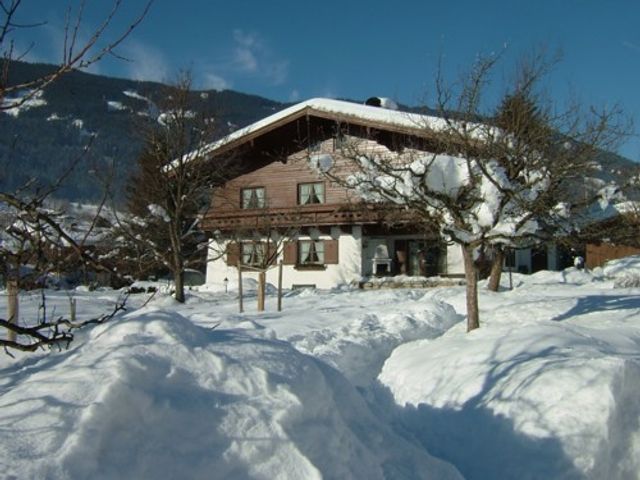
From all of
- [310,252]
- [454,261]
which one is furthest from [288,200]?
[454,261]

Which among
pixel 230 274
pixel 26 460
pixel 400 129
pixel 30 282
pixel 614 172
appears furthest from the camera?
pixel 230 274

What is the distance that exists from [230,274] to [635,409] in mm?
24661

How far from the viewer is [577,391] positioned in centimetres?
562

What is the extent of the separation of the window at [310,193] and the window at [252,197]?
6.02ft

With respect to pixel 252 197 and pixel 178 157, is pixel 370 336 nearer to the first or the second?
pixel 178 157

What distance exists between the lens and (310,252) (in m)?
27.9

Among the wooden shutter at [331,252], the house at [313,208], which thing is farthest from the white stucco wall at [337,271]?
the wooden shutter at [331,252]

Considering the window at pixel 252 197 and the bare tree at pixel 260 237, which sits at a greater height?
the window at pixel 252 197

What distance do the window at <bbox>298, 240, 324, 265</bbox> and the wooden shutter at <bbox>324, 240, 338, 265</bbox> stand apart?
31cm

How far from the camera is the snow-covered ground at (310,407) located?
291 cm

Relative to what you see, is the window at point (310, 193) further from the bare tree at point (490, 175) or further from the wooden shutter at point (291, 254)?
the bare tree at point (490, 175)

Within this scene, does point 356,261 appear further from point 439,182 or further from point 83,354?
point 83,354

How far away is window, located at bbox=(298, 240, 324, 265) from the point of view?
27.7 metres

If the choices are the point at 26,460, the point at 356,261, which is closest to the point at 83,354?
the point at 26,460
